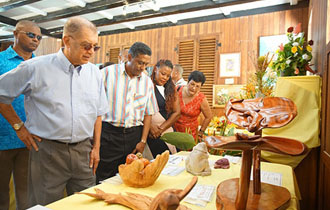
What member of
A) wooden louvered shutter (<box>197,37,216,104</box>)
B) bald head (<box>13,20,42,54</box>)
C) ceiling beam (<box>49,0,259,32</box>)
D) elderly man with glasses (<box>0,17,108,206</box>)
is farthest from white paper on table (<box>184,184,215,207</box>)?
wooden louvered shutter (<box>197,37,216,104</box>)

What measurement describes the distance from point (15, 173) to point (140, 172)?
154 centimetres

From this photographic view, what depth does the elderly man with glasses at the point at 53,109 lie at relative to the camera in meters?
1.45

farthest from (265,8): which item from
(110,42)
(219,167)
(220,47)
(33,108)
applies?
(33,108)

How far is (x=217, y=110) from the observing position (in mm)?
6164

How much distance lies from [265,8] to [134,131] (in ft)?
17.5

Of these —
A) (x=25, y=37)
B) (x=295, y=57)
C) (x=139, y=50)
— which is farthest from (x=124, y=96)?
(x=295, y=57)

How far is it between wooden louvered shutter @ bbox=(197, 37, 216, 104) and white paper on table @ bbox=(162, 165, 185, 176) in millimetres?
4969

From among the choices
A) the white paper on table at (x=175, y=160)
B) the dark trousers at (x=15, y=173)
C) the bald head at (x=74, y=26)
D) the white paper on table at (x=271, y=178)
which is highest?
the bald head at (x=74, y=26)

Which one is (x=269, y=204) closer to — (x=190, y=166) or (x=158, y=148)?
(x=190, y=166)

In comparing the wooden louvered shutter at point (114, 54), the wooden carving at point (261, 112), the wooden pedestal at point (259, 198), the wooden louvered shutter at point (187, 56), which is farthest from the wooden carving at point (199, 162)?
the wooden louvered shutter at point (114, 54)

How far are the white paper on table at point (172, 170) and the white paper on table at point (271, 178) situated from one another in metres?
0.42

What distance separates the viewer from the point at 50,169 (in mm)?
1472

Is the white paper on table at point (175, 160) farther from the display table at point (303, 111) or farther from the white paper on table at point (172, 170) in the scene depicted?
the display table at point (303, 111)

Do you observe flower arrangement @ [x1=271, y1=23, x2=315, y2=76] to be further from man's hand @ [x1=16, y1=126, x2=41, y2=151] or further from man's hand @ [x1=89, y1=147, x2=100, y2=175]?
man's hand @ [x1=16, y1=126, x2=41, y2=151]
